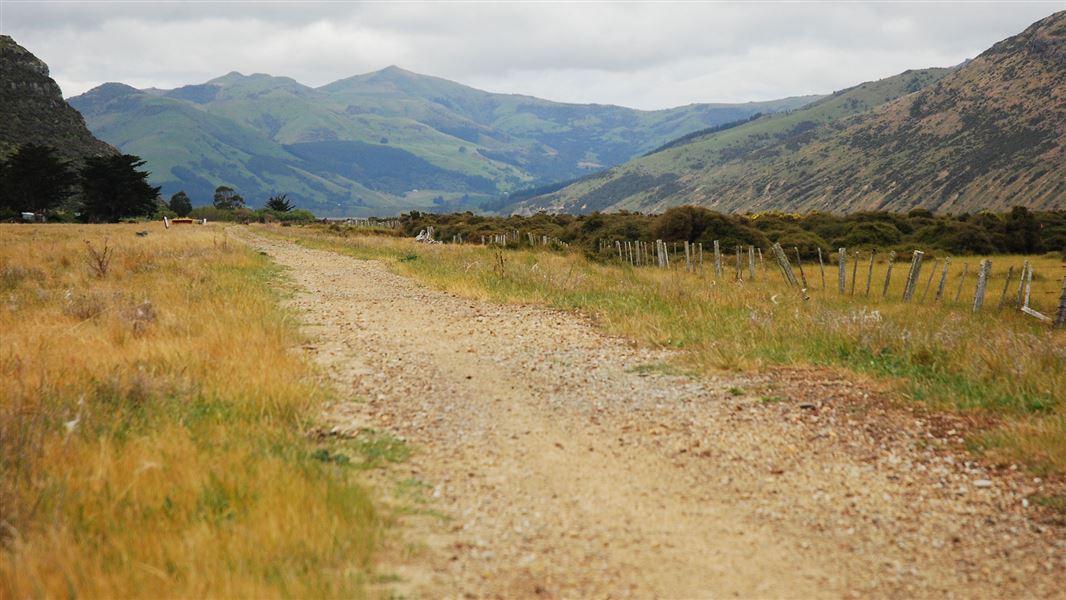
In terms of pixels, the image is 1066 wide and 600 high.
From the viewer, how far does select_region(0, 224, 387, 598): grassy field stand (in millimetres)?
4160

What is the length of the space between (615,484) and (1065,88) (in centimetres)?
19207

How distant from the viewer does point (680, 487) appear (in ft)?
19.5

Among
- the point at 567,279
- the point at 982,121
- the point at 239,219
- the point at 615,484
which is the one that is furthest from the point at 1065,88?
the point at 615,484

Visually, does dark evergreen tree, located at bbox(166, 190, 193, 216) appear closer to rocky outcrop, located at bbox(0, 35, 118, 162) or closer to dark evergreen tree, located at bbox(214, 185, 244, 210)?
rocky outcrop, located at bbox(0, 35, 118, 162)

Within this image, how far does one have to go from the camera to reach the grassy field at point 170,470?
4.16 metres

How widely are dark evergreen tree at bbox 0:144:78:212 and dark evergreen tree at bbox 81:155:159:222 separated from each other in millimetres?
2706

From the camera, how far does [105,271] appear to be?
20.0 meters

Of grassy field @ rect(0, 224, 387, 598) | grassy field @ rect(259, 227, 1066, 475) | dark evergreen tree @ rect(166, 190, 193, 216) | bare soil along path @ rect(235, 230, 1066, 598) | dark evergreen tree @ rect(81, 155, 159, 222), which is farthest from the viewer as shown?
dark evergreen tree @ rect(166, 190, 193, 216)

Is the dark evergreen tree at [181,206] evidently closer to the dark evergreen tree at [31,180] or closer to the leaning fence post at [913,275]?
the dark evergreen tree at [31,180]

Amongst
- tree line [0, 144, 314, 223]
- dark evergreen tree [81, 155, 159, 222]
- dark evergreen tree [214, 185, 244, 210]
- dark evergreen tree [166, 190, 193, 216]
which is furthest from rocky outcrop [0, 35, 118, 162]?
dark evergreen tree [81, 155, 159, 222]

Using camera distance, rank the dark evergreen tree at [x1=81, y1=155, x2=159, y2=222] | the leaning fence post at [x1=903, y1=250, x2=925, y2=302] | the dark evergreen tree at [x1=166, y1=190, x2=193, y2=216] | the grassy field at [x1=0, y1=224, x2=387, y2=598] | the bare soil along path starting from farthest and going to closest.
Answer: the dark evergreen tree at [x1=166, y1=190, x2=193, y2=216] → the dark evergreen tree at [x1=81, y1=155, x2=159, y2=222] → the leaning fence post at [x1=903, y1=250, x2=925, y2=302] → the bare soil along path → the grassy field at [x1=0, y1=224, x2=387, y2=598]

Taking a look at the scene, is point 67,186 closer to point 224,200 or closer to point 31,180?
point 31,180

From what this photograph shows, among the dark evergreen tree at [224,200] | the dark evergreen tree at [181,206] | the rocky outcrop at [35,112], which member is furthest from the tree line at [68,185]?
the dark evergreen tree at [224,200]

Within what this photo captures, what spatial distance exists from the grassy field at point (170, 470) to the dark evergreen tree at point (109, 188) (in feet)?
247
